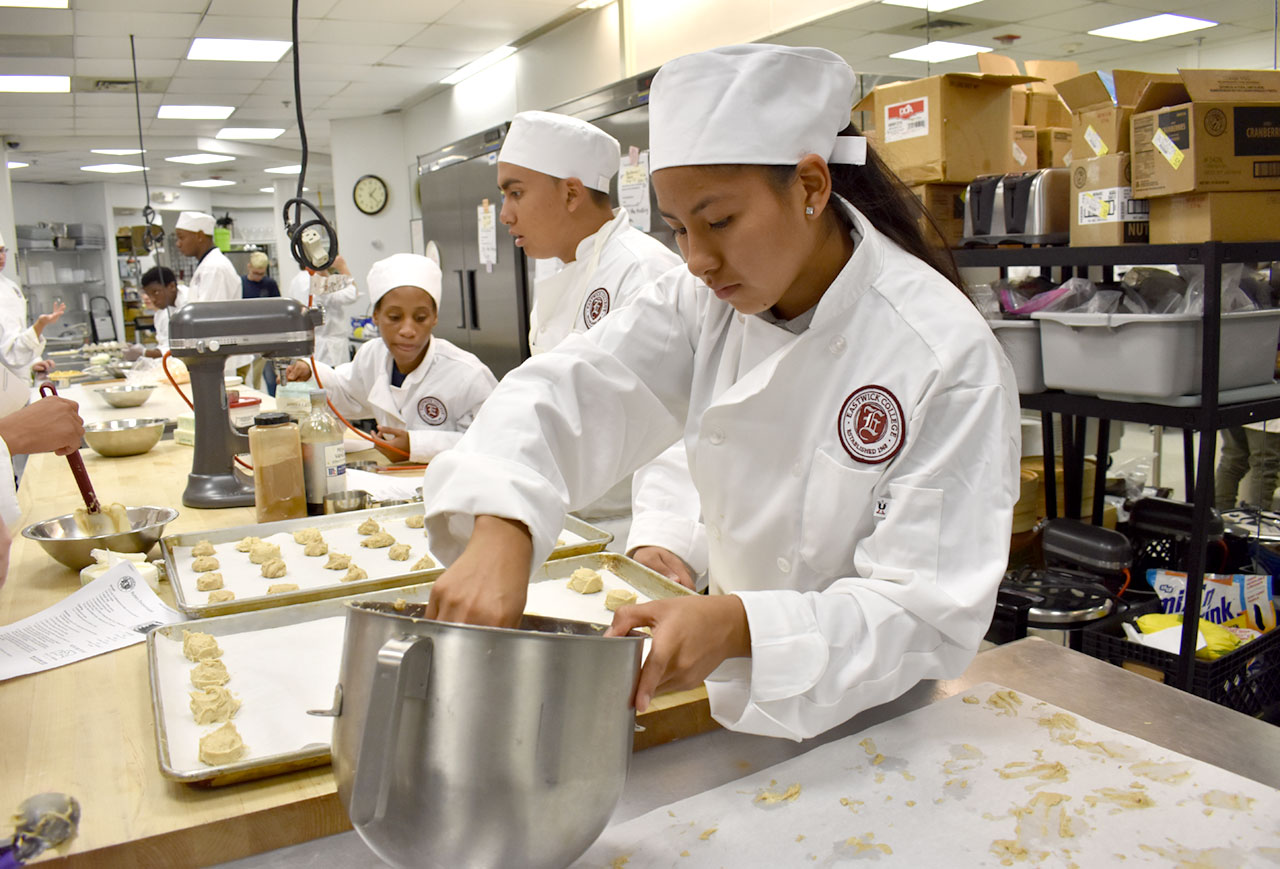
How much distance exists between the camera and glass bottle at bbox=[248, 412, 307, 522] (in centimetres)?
189

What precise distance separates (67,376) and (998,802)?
6.12 meters

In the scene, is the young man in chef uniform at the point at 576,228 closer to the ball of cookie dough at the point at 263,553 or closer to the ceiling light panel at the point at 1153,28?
the ball of cookie dough at the point at 263,553

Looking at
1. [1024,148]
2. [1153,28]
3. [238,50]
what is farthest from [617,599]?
[238,50]

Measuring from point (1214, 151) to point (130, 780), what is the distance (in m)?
2.41

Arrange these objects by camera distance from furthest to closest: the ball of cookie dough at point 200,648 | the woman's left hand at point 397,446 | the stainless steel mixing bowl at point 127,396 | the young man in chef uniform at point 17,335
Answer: the young man in chef uniform at point 17,335 < the stainless steel mixing bowl at point 127,396 < the woman's left hand at point 397,446 < the ball of cookie dough at point 200,648

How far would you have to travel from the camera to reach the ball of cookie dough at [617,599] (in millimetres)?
1421

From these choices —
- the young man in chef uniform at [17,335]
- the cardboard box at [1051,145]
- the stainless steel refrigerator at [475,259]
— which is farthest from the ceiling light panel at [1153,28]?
the young man in chef uniform at [17,335]

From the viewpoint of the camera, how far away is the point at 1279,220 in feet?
7.42

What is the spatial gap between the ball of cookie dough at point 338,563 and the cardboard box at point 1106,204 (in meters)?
1.99

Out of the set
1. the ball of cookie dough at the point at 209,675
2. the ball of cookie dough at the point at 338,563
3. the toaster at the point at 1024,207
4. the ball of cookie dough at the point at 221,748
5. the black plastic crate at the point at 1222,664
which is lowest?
the black plastic crate at the point at 1222,664

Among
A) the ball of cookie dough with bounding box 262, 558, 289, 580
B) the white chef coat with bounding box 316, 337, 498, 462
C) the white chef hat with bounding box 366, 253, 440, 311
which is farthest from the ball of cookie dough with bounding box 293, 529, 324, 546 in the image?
the white chef hat with bounding box 366, 253, 440, 311

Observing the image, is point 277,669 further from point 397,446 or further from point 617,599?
point 397,446

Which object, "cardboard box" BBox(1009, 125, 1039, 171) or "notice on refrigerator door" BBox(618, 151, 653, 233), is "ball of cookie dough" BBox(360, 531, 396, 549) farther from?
"notice on refrigerator door" BBox(618, 151, 653, 233)

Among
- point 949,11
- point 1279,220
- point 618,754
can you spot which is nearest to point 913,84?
point 1279,220
